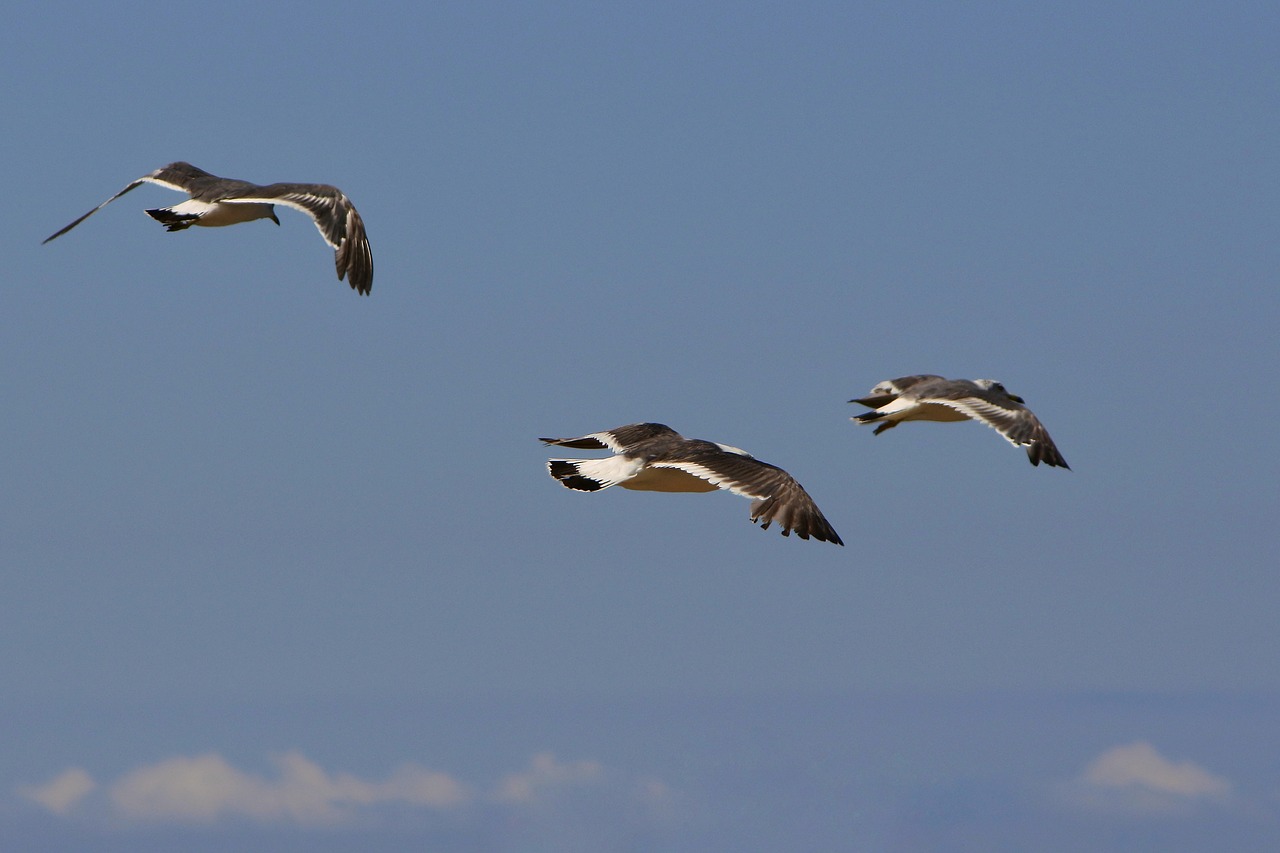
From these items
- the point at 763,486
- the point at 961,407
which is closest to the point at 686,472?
the point at 763,486

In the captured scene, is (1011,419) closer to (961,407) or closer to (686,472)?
(961,407)

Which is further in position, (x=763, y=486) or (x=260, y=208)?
(x=260, y=208)

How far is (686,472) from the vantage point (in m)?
31.5

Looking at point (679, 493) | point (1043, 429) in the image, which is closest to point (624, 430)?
point (679, 493)

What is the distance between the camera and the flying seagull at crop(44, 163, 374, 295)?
34.0 meters

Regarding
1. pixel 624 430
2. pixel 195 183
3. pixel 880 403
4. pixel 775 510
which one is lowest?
pixel 775 510

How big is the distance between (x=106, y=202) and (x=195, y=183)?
2.05 meters

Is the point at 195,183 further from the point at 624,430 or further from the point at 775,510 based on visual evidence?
the point at 775,510

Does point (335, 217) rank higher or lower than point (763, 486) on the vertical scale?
higher

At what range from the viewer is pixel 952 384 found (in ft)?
126

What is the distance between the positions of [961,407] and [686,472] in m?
8.47

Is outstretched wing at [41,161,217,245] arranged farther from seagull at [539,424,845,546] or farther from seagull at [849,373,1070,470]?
seagull at [849,373,1070,470]

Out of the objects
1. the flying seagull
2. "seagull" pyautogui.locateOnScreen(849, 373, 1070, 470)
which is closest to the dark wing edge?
the flying seagull

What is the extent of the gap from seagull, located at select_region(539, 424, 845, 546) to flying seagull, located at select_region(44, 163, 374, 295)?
16.1ft
